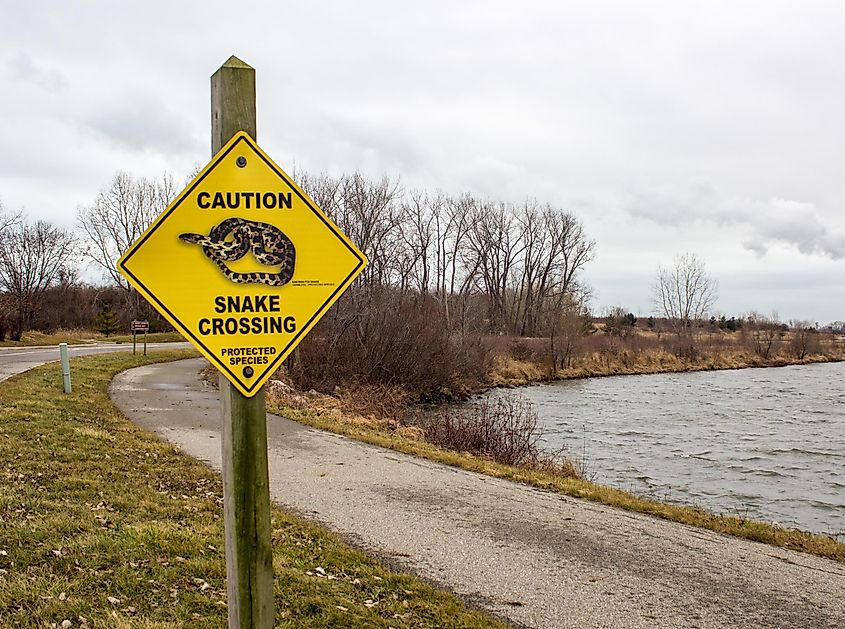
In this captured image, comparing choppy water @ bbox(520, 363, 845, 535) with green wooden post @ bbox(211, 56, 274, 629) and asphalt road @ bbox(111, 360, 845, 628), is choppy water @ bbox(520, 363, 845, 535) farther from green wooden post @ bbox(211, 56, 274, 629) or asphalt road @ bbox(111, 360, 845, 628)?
green wooden post @ bbox(211, 56, 274, 629)

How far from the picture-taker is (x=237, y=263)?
9.08 feet

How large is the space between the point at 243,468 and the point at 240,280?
0.72 m

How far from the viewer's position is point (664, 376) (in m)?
41.3

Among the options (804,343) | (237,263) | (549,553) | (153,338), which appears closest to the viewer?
(237,263)

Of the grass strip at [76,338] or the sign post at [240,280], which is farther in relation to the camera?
the grass strip at [76,338]

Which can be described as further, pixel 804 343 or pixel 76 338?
pixel 804 343

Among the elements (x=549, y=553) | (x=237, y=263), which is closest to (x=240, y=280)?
(x=237, y=263)

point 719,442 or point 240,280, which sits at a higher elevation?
point 240,280

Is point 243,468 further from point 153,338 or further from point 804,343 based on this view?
point 804,343

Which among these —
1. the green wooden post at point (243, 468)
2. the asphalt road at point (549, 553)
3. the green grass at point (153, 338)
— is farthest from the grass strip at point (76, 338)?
the green wooden post at point (243, 468)

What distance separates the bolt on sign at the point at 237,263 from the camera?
2.73 metres

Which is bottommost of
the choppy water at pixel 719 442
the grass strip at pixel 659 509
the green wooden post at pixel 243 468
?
the choppy water at pixel 719 442

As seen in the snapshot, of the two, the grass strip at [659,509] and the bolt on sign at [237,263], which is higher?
the bolt on sign at [237,263]

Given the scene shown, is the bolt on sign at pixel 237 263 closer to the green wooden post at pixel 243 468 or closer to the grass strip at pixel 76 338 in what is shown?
the green wooden post at pixel 243 468
